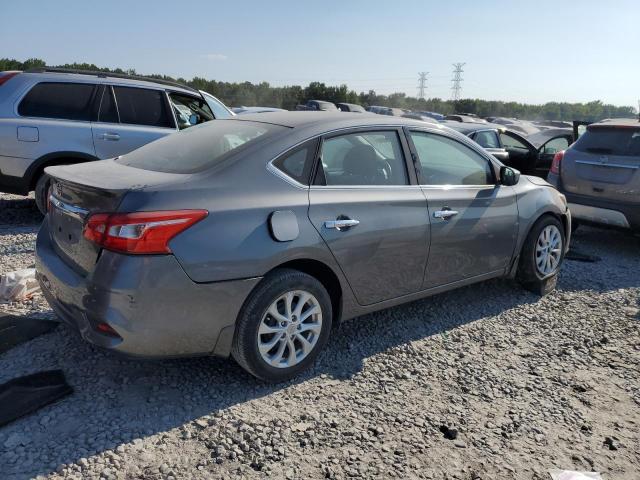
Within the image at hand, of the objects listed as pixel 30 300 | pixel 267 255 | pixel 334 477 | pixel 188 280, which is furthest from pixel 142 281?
pixel 30 300

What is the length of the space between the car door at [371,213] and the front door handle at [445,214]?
111mm

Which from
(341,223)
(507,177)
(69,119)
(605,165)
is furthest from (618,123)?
(69,119)

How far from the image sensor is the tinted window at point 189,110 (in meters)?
7.53

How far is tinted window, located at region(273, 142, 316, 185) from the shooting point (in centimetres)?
337

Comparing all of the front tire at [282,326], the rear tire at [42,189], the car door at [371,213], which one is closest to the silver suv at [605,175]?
the car door at [371,213]

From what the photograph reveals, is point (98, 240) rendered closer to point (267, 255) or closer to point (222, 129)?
point (267, 255)

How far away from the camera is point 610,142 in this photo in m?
6.92

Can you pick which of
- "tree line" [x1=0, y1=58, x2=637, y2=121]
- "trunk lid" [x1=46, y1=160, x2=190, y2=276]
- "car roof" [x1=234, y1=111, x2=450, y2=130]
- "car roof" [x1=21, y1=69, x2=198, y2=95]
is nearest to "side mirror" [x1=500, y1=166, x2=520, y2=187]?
"car roof" [x1=234, y1=111, x2=450, y2=130]

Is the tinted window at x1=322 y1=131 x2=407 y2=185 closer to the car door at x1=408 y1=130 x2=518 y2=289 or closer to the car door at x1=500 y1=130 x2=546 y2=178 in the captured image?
the car door at x1=408 y1=130 x2=518 y2=289

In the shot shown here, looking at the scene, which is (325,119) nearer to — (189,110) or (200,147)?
(200,147)

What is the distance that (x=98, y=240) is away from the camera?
288cm

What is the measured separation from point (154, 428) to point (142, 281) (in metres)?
0.78

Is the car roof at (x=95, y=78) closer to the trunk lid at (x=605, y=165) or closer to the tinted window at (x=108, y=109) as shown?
the tinted window at (x=108, y=109)

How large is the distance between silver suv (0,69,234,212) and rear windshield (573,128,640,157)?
203 inches
